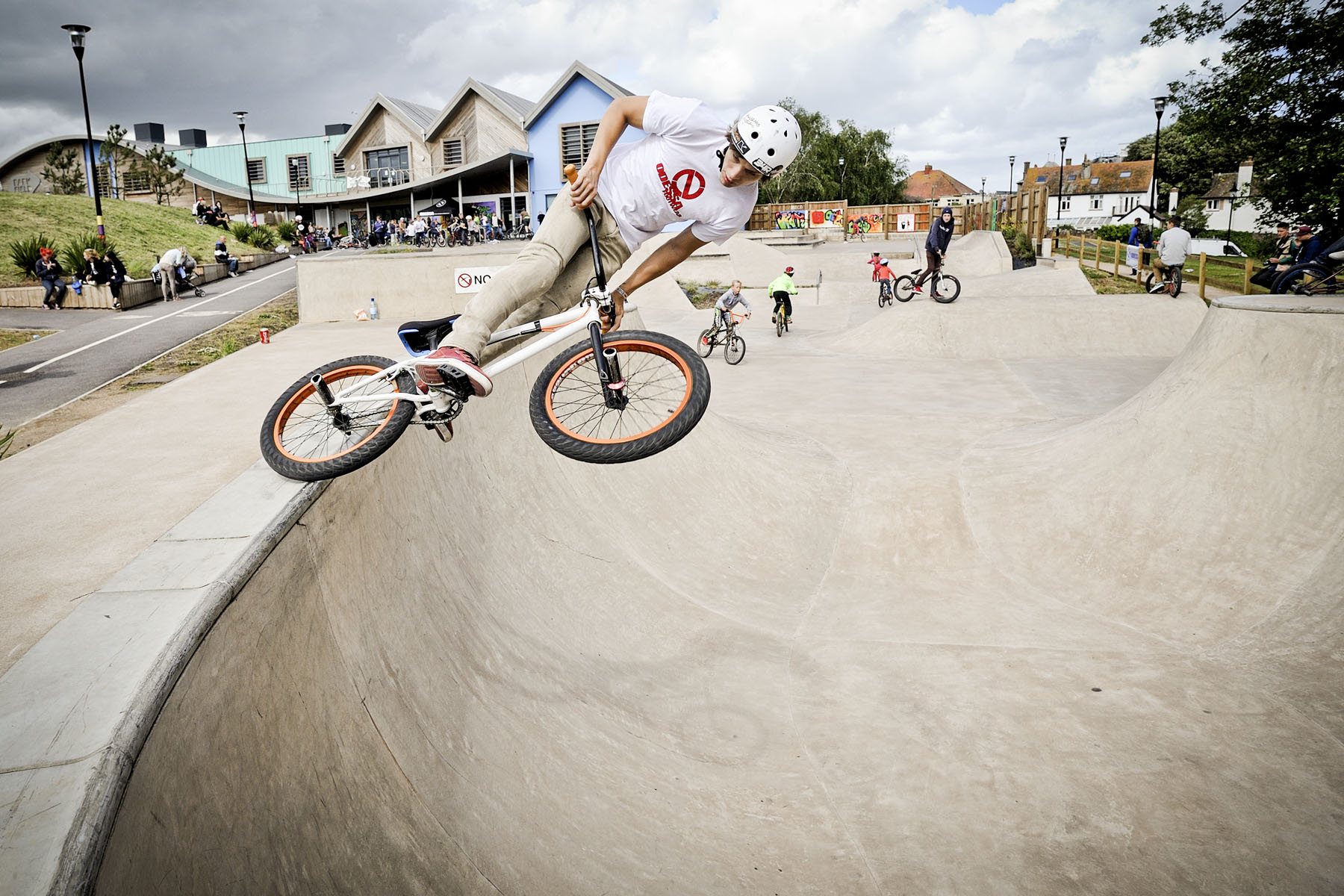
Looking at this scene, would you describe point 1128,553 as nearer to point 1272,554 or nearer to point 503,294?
point 1272,554

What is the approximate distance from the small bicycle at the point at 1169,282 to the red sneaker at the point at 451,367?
57.2 feet

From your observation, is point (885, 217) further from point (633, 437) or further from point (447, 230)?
point (633, 437)

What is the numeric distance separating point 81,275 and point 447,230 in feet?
44.0

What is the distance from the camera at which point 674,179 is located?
3.86 metres

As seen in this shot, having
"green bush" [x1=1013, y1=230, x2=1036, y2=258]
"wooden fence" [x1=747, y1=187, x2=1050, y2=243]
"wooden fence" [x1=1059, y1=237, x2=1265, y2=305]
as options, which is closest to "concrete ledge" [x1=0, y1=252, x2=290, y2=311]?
"wooden fence" [x1=1059, y1=237, x2=1265, y2=305]

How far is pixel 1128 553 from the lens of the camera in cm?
660

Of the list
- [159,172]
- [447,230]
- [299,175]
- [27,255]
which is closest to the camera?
[27,255]

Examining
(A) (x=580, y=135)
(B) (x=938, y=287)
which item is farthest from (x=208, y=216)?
(B) (x=938, y=287)

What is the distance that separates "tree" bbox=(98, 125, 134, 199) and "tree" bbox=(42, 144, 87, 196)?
48.9 inches

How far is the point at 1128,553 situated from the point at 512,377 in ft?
17.8

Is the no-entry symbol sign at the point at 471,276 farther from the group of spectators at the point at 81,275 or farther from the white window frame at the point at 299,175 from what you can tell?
the white window frame at the point at 299,175

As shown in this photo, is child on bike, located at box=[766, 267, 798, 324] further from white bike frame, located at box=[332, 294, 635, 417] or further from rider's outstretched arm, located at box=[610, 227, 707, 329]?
white bike frame, located at box=[332, 294, 635, 417]

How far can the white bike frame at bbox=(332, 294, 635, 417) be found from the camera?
390cm

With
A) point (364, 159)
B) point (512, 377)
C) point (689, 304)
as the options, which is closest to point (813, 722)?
point (512, 377)
